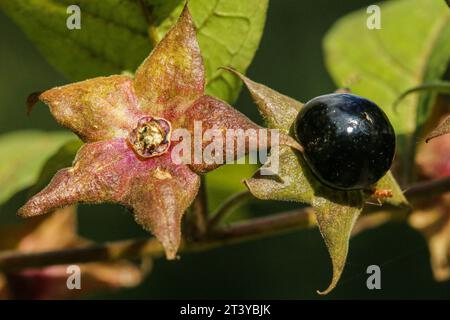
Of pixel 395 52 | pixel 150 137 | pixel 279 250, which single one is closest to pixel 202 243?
pixel 150 137

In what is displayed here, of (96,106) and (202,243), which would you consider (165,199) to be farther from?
(202,243)

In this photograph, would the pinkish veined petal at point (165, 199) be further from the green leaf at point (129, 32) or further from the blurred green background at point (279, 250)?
the blurred green background at point (279, 250)

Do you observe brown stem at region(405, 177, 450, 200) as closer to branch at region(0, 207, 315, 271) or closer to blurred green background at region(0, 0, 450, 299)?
branch at region(0, 207, 315, 271)

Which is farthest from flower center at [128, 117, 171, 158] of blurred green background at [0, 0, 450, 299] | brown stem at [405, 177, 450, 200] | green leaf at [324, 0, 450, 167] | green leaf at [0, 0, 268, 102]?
blurred green background at [0, 0, 450, 299]

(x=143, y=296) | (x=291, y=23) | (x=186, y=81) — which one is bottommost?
(x=143, y=296)

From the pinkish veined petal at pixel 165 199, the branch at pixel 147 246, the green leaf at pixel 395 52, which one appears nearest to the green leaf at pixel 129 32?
the branch at pixel 147 246

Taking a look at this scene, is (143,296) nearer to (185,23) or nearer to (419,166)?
(419,166)

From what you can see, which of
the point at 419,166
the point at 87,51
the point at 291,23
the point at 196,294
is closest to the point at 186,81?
the point at 87,51
